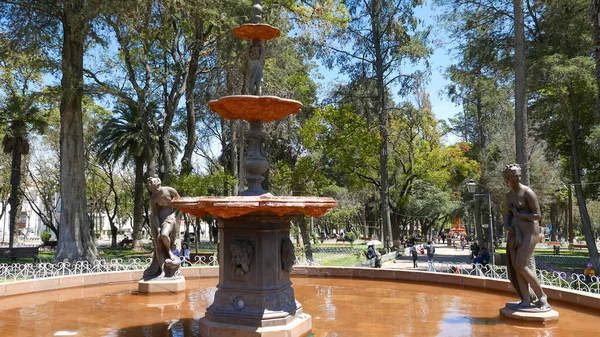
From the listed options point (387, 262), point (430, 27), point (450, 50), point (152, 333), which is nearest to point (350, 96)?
point (430, 27)

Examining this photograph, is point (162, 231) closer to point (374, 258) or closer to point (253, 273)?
point (253, 273)

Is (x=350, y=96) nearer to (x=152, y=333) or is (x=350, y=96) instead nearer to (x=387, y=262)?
(x=387, y=262)

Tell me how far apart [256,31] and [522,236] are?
5441 millimetres

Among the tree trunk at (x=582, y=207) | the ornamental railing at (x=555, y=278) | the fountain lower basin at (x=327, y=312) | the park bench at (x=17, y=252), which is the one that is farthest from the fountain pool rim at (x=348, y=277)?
the tree trunk at (x=582, y=207)

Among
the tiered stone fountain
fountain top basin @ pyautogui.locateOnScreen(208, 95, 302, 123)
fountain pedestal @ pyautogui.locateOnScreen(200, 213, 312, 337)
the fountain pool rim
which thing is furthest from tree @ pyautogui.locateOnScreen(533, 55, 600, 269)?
fountain pedestal @ pyautogui.locateOnScreen(200, 213, 312, 337)

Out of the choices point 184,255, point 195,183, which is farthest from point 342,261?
point 184,255

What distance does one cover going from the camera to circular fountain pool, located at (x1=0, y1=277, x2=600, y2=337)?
7012 millimetres

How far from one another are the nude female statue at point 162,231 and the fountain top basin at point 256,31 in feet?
13.6

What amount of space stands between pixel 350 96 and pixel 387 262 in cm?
1011

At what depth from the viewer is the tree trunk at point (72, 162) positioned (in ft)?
58.3

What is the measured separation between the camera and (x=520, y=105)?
13.6m

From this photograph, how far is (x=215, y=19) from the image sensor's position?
20.2 metres

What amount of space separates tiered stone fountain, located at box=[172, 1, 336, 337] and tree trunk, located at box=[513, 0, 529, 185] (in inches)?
Result: 349

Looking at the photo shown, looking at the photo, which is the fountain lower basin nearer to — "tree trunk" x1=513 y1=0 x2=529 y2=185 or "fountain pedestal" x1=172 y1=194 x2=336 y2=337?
"fountain pedestal" x1=172 y1=194 x2=336 y2=337
